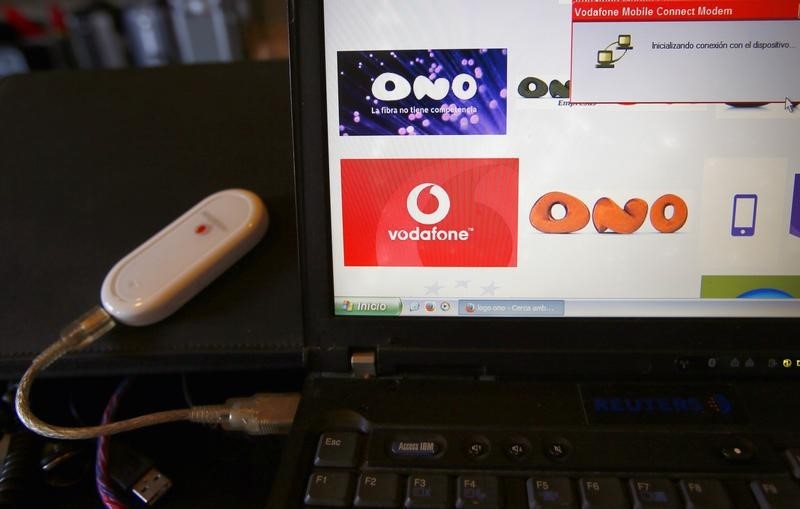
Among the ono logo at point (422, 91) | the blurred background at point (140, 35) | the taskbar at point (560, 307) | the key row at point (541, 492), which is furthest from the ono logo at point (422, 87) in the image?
the blurred background at point (140, 35)

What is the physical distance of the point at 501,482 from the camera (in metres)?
0.37

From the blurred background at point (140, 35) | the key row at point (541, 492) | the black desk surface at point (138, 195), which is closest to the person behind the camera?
the key row at point (541, 492)

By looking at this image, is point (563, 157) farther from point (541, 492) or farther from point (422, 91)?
point (541, 492)

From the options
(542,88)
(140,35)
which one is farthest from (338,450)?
(140,35)

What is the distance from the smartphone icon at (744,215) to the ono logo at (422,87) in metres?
0.19

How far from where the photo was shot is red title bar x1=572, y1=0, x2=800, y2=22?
404 millimetres

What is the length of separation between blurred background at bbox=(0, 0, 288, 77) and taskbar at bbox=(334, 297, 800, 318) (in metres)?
1.17

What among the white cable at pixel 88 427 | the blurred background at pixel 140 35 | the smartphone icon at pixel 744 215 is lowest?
the white cable at pixel 88 427

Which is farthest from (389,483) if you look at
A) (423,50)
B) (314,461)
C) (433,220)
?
(423,50)

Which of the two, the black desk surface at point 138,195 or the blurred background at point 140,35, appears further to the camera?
the blurred background at point 140,35

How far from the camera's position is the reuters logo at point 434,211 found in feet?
1.42

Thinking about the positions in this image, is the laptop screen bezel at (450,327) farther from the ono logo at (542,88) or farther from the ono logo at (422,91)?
the ono logo at (542,88)

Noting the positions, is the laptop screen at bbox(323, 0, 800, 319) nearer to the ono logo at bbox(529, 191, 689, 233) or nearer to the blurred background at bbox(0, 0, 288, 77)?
the ono logo at bbox(529, 191, 689, 233)

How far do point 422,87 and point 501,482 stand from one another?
253mm
